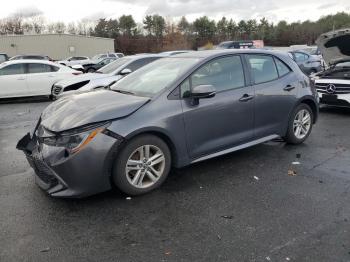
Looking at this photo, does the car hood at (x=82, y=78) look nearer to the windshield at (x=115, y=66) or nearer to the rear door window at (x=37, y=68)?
the windshield at (x=115, y=66)

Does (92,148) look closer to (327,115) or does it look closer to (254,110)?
(254,110)

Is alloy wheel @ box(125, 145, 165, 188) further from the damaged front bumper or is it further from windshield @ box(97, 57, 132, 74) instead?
windshield @ box(97, 57, 132, 74)

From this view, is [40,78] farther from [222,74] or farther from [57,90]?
[222,74]

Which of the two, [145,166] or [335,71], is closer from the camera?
[145,166]

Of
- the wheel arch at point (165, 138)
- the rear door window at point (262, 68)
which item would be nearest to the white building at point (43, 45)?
the rear door window at point (262, 68)

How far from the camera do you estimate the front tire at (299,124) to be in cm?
587

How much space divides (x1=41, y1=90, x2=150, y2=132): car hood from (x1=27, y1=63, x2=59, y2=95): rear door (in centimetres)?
891

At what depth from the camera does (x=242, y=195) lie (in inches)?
164

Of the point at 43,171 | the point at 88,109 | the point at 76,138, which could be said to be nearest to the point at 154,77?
the point at 88,109

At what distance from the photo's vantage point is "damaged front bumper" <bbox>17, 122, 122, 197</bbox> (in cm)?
370

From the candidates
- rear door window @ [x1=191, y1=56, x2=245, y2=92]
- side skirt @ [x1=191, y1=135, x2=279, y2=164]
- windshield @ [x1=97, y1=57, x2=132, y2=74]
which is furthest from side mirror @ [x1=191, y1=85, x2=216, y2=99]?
windshield @ [x1=97, y1=57, x2=132, y2=74]

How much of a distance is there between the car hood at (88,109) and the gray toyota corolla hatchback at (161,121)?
0.04 feet

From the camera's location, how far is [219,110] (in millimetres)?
4688

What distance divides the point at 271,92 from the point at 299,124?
108 cm
